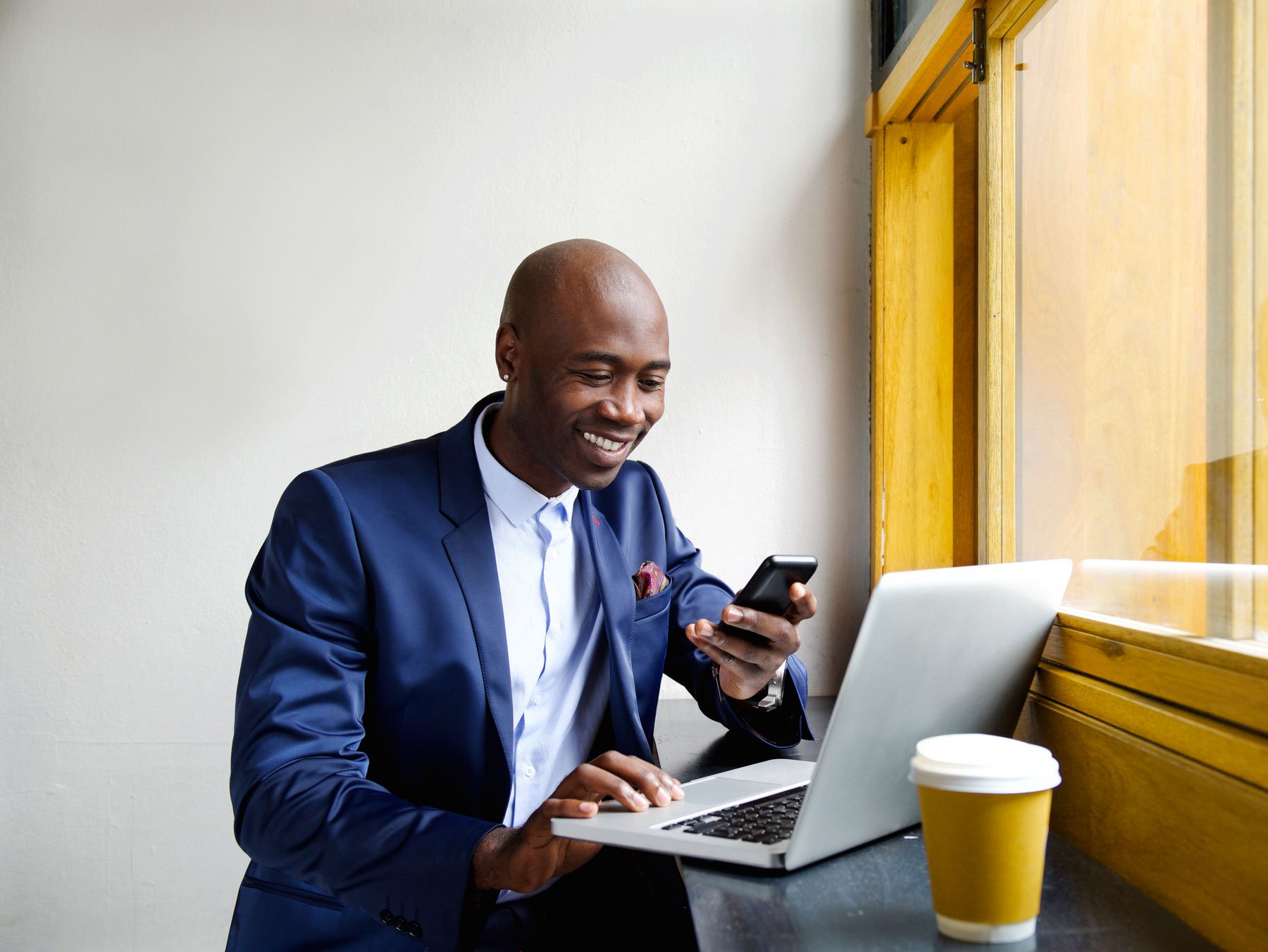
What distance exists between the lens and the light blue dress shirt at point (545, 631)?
4.63ft

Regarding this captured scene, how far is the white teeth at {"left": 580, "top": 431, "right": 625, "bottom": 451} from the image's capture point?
137 cm

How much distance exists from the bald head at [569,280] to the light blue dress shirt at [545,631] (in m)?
0.22

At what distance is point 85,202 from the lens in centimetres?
206

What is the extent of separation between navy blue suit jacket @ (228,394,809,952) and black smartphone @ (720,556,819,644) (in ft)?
0.83

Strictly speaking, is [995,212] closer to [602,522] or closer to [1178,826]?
[602,522]

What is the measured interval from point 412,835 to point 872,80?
69.5 inches

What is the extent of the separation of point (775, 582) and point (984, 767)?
0.48 metres

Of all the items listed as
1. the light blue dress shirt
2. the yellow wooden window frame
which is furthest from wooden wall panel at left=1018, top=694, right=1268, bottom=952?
the light blue dress shirt

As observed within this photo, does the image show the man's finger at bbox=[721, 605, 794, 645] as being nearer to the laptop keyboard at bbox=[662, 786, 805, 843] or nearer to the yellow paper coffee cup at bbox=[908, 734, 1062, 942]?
the laptop keyboard at bbox=[662, 786, 805, 843]

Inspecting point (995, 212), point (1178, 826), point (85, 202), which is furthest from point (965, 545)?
point (85, 202)

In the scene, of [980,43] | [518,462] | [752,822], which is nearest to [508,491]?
[518,462]

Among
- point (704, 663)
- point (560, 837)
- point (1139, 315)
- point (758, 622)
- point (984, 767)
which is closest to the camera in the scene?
point (984, 767)

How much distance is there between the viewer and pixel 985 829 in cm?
69

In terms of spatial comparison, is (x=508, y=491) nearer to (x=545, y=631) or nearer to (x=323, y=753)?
(x=545, y=631)
